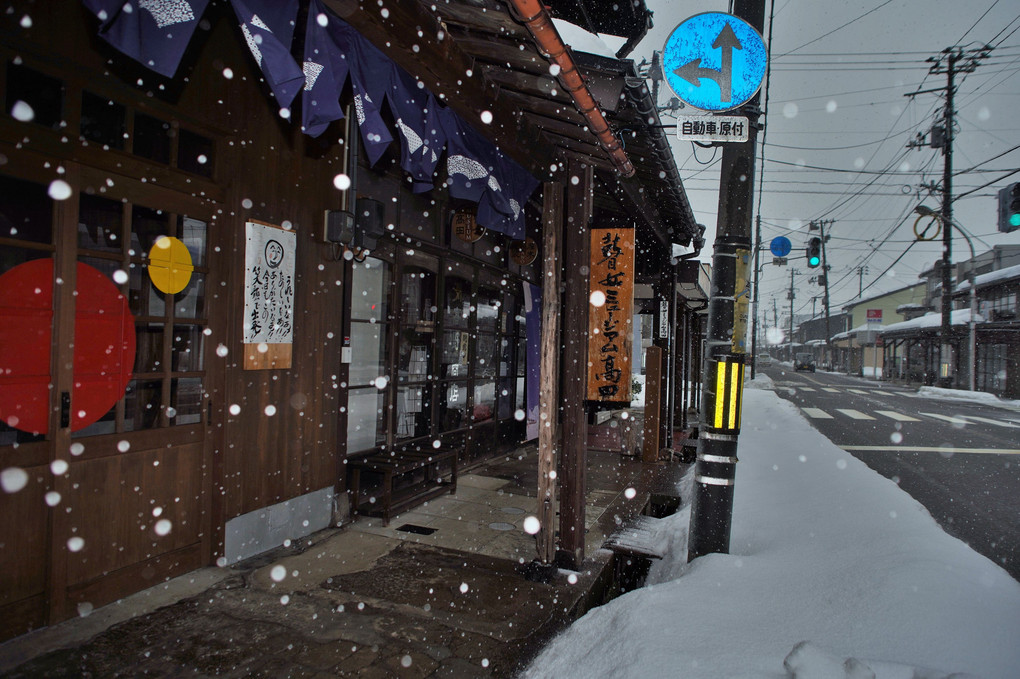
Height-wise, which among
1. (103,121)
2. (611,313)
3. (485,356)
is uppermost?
(103,121)

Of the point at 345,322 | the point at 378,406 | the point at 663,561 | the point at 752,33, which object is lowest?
the point at 663,561

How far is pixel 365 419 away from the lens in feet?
21.7

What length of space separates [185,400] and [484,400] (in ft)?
19.7

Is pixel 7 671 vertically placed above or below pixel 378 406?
below

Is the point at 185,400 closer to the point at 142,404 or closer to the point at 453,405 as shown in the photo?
the point at 142,404

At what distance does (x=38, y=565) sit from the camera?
3.43 m

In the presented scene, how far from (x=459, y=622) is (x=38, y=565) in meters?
2.85

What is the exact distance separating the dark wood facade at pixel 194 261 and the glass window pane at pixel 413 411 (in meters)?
0.48

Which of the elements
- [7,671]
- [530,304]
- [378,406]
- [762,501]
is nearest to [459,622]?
[7,671]

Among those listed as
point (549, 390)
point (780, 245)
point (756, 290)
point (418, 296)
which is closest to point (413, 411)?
point (418, 296)

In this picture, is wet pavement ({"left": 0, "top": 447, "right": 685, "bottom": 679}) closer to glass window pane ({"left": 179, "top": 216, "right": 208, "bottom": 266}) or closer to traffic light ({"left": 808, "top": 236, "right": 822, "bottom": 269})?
glass window pane ({"left": 179, "top": 216, "right": 208, "bottom": 266})

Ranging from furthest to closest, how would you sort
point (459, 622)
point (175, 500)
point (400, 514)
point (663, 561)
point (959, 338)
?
point (959, 338)
point (400, 514)
point (663, 561)
point (175, 500)
point (459, 622)

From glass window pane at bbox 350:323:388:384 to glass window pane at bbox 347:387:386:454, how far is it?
19 cm

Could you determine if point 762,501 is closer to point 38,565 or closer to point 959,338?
point 38,565
